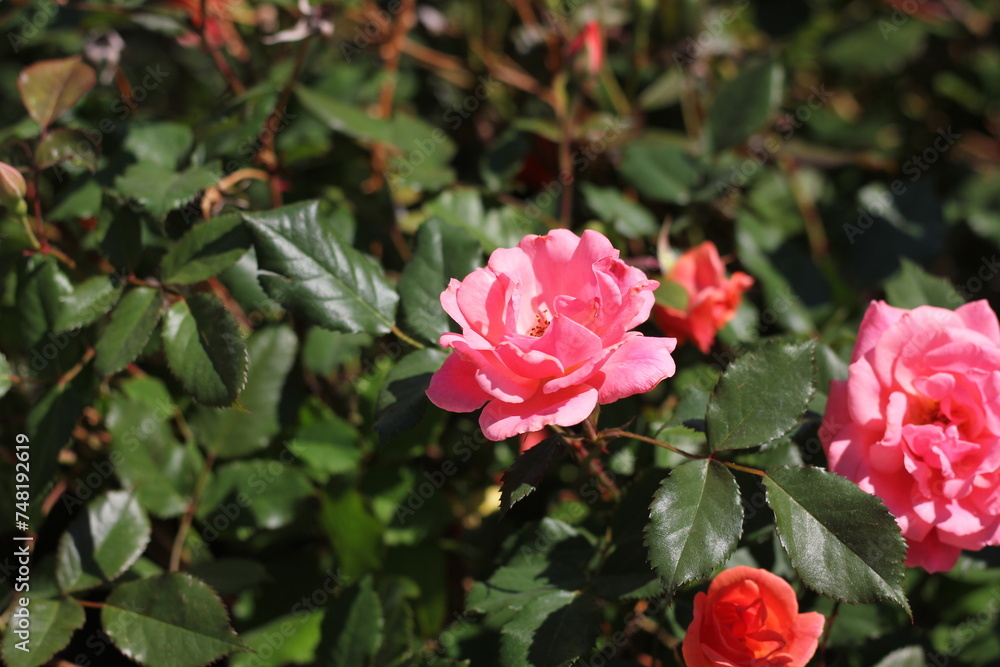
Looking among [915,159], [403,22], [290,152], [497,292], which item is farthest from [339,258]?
[915,159]

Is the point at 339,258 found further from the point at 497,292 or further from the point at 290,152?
the point at 290,152

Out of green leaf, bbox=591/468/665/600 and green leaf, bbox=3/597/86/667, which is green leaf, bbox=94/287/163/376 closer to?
green leaf, bbox=3/597/86/667

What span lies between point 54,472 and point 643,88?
1409 millimetres

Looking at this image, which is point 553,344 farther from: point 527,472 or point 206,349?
point 206,349

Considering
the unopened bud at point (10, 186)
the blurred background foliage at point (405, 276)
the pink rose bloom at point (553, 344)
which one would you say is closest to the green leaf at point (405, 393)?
the blurred background foliage at point (405, 276)

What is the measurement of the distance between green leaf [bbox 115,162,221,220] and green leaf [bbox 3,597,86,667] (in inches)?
20.6

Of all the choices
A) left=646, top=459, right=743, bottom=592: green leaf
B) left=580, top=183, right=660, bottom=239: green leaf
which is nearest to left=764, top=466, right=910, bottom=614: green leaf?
left=646, top=459, right=743, bottom=592: green leaf

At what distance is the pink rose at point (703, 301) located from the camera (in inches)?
42.7

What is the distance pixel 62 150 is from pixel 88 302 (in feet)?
0.83

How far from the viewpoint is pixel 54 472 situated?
98cm

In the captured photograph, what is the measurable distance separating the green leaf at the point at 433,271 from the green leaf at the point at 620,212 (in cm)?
43

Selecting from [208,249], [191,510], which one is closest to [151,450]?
[191,510]

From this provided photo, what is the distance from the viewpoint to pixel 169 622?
0.95 meters

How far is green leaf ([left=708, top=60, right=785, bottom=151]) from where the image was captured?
56.9 inches
